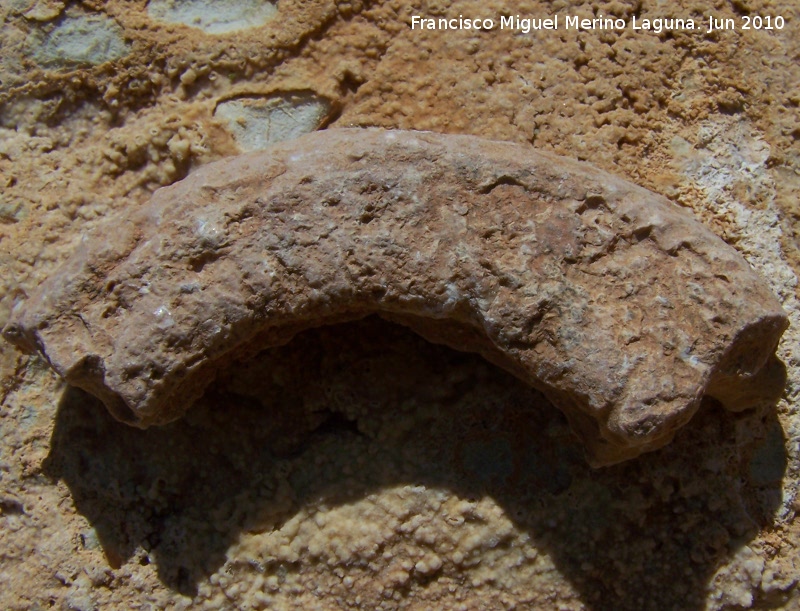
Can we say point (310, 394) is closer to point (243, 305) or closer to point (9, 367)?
point (243, 305)

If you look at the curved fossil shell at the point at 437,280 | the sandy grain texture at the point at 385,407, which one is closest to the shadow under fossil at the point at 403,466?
the sandy grain texture at the point at 385,407

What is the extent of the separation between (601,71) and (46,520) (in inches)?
62.6

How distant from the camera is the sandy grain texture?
5.42ft

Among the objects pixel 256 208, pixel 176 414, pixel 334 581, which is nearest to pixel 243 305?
pixel 256 208

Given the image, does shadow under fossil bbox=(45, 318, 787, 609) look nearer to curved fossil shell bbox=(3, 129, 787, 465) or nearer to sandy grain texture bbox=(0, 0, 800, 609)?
sandy grain texture bbox=(0, 0, 800, 609)

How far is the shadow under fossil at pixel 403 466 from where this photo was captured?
5.44 ft

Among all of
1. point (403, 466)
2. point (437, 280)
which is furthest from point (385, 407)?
point (437, 280)

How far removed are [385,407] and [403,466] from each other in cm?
13

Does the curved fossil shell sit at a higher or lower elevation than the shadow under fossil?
higher

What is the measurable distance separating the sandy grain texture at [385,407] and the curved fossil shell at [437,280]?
0.62ft

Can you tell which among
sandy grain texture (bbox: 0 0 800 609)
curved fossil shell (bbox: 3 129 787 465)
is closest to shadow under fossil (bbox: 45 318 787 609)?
sandy grain texture (bbox: 0 0 800 609)

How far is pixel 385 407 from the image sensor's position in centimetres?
171

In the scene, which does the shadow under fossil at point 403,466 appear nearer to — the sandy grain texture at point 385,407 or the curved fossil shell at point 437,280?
the sandy grain texture at point 385,407

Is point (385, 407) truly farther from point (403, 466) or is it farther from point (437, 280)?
point (437, 280)
